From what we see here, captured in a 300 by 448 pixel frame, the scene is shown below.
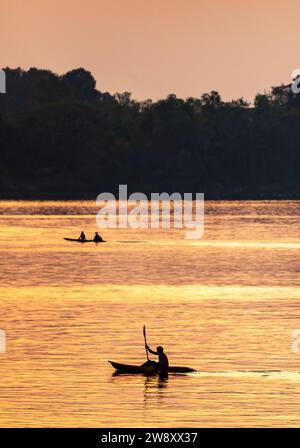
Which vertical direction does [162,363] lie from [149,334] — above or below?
above

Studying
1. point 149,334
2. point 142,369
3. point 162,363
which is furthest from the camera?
point 149,334

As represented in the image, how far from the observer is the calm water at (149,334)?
123 feet

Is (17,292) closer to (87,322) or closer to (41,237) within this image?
(87,322)

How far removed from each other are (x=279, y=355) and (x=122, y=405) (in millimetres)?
9163

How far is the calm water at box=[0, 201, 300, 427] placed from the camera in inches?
1473

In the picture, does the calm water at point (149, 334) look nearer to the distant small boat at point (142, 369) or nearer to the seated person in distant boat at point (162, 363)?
the distant small boat at point (142, 369)

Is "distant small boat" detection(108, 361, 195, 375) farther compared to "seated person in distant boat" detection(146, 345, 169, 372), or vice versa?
"distant small boat" detection(108, 361, 195, 375)

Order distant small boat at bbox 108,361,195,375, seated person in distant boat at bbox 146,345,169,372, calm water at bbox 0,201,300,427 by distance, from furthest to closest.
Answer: distant small boat at bbox 108,361,195,375 → seated person in distant boat at bbox 146,345,169,372 → calm water at bbox 0,201,300,427

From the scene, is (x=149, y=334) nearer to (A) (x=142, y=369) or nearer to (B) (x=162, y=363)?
(A) (x=142, y=369)

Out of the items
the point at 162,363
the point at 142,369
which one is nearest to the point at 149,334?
the point at 142,369

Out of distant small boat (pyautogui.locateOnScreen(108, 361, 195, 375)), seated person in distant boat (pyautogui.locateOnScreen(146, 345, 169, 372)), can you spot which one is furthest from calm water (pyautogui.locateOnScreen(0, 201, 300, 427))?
seated person in distant boat (pyautogui.locateOnScreen(146, 345, 169, 372))

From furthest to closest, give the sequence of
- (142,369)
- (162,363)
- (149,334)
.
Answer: (149,334) → (142,369) → (162,363)

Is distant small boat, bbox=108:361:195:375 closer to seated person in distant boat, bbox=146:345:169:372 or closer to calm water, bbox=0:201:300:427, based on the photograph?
seated person in distant boat, bbox=146:345:169:372

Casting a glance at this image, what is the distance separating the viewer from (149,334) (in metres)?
51.3
